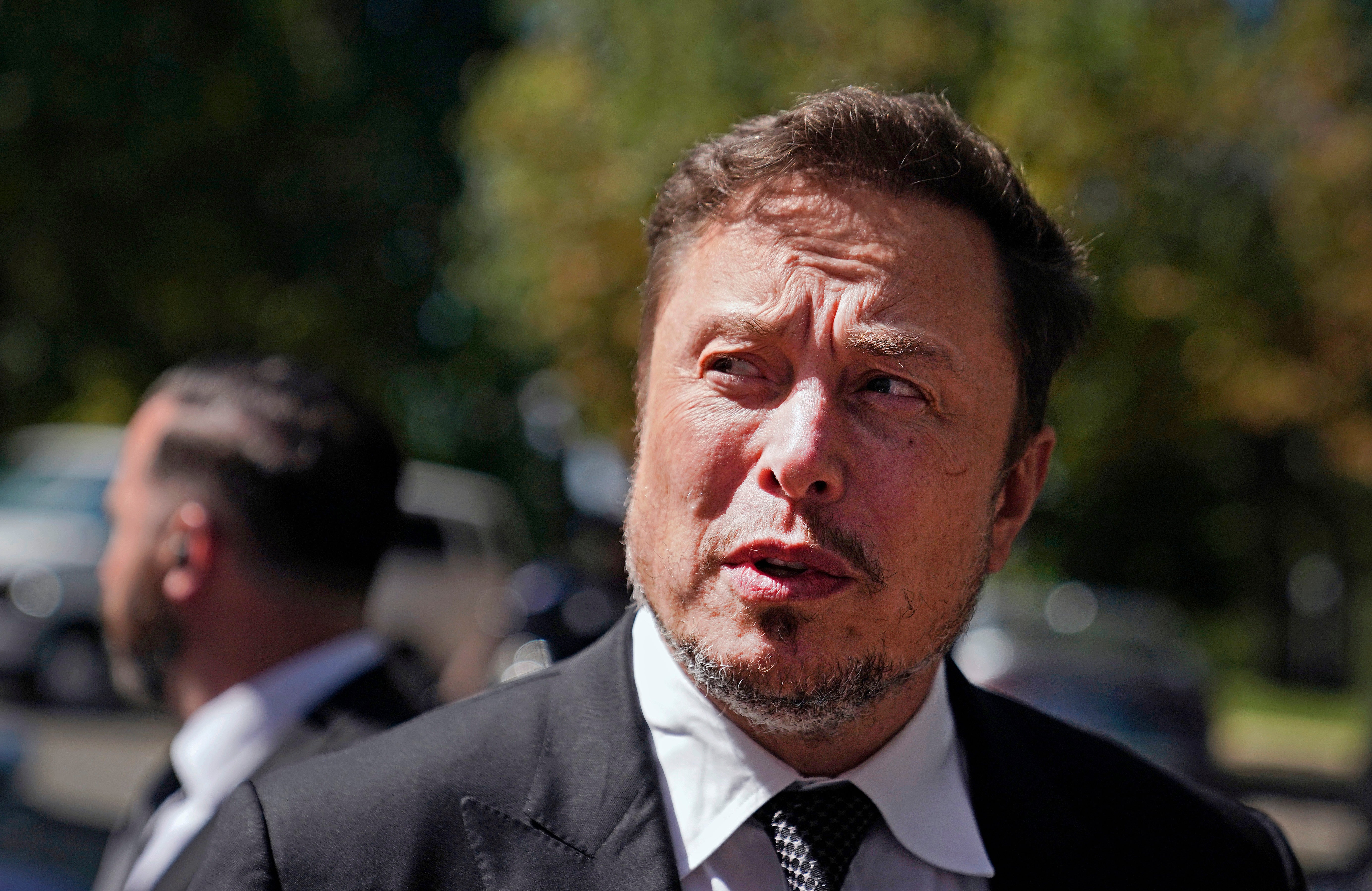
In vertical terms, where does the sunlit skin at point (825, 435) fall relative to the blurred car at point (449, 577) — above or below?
above

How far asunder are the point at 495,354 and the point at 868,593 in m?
18.5

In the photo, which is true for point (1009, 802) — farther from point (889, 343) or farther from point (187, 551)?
point (187, 551)

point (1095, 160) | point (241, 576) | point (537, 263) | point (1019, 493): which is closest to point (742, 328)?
point (1019, 493)

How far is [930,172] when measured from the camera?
2035mm

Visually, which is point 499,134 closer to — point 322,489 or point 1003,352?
point 322,489

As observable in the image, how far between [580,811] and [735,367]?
0.68 metres

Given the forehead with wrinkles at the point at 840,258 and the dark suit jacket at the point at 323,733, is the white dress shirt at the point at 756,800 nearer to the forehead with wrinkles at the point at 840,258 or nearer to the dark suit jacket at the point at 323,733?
the forehead with wrinkles at the point at 840,258

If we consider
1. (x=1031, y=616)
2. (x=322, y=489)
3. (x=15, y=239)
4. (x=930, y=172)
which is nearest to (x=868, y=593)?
(x=930, y=172)

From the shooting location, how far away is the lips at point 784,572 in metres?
1.82

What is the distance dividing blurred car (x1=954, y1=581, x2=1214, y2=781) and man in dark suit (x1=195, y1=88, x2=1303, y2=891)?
709 cm

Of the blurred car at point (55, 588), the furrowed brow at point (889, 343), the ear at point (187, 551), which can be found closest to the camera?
the furrowed brow at point (889, 343)

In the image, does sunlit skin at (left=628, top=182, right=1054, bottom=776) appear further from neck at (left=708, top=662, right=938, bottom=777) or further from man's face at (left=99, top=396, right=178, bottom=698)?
man's face at (left=99, top=396, right=178, bottom=698)

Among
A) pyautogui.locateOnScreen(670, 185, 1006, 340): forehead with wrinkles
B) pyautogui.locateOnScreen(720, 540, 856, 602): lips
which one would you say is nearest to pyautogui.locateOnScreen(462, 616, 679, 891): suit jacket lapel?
pyautogui.locateOnScreen(720, 540, 856, 602): lips

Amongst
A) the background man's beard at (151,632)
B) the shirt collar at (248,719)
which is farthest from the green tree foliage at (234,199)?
the shirt collar at (248,719)
